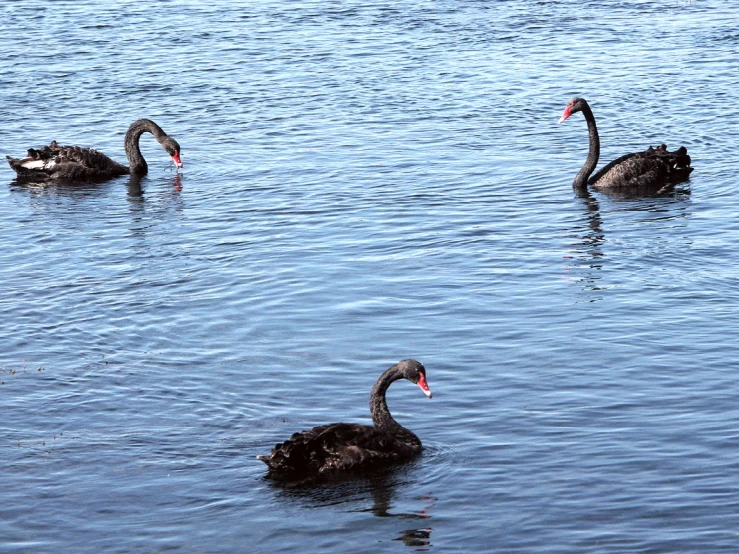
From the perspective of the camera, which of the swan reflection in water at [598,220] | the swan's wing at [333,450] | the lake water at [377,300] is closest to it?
the lake water at [377,300]

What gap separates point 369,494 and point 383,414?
0.88m

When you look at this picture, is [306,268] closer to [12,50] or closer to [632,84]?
[632,84]

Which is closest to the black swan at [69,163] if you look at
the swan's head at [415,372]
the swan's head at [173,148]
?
the swan's head at [173,148]

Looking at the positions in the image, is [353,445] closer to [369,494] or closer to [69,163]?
[369,494]

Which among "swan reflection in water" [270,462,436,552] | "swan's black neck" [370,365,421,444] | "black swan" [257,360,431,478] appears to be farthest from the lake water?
"swan's black neck" [370,365,421,444]

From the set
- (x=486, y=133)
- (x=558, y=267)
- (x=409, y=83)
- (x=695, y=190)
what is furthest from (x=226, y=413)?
(x=409, y=83)

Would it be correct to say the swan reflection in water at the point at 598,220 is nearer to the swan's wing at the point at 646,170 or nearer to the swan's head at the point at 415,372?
the swan's wing at the point at 646,170

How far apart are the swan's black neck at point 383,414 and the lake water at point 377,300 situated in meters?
0.31

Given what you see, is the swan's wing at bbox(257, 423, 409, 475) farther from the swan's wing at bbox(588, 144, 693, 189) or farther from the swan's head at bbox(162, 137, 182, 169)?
the swan's head at bbox(162, 137, 182, 169)

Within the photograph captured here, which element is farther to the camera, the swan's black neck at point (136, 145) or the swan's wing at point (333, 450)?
the swan's black neck at point (136, 145)

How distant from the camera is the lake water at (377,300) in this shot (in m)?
11.5

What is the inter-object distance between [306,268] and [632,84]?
12960 mm

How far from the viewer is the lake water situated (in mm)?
11520

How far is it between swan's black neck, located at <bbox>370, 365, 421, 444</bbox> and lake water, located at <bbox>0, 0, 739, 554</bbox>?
0.31 metres
